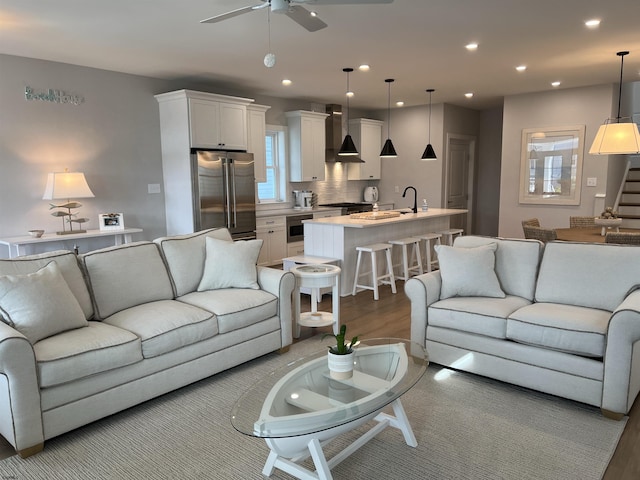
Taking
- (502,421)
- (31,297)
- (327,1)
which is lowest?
(502,421)

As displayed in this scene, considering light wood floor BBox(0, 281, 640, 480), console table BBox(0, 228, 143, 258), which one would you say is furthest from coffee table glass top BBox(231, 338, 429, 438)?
console table BBox(0, 228, 143, 258)

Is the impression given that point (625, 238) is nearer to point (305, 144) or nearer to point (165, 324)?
point (165, 324)

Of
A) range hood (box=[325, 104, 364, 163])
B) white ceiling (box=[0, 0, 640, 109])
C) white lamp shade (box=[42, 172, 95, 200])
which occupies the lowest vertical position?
white lamp shade (box=[42, 172, 95, 200])

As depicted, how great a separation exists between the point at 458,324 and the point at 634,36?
339 centimetres

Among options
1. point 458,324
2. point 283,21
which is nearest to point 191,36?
point 283,21

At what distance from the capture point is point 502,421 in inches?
107

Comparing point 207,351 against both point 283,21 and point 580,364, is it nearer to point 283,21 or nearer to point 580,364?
point 580,364

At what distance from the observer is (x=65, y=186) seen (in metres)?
4.88

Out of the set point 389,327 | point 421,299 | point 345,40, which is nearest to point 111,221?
point 345,40

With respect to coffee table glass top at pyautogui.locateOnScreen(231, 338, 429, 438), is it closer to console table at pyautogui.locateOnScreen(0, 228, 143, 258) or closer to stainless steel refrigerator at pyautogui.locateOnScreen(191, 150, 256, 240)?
console table at pyautogui.locateOnScreen(0, 228, 143, 258)

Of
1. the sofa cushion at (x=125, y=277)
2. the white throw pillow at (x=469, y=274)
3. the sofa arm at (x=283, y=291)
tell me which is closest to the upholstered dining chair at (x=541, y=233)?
the white throw pillow at (x=469, y=274)

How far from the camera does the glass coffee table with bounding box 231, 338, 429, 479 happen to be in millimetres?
1919

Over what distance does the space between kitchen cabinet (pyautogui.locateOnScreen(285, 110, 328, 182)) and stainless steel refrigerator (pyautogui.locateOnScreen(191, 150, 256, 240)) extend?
1.44m

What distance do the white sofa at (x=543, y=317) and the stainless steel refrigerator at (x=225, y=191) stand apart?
3.39 metres
